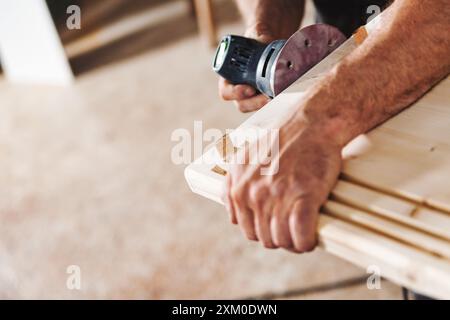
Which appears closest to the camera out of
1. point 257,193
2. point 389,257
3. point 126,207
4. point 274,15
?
point 389,257

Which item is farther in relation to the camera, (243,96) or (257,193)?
(243,96)

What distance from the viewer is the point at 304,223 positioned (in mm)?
490

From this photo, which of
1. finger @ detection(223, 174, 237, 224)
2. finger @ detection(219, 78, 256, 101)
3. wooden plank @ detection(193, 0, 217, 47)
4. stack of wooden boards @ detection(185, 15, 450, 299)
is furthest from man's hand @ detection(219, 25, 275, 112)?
wooden plank @ detection(193, 0, 217, 47)

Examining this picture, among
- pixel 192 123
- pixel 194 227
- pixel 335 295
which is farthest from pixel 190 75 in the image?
pixel 335 295

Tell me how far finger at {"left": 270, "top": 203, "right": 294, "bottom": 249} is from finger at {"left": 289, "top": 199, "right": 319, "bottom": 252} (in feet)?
0.04

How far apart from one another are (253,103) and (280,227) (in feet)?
1.12

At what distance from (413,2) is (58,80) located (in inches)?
92.4

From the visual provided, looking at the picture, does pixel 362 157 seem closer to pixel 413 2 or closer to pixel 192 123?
pixel 413 2

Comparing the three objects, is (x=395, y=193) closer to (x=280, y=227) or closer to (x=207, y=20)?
(x=280, y=227)

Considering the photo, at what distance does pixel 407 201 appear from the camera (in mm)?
484

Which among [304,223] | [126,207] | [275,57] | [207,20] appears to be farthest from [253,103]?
[207,20]

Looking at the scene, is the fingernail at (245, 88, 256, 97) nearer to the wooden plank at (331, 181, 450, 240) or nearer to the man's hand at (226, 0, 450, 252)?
the man's hand at (226, 0, 450, 252)

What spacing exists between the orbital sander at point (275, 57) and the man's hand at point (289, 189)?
0.13 metres

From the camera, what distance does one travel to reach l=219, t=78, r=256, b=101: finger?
2.56 ft
